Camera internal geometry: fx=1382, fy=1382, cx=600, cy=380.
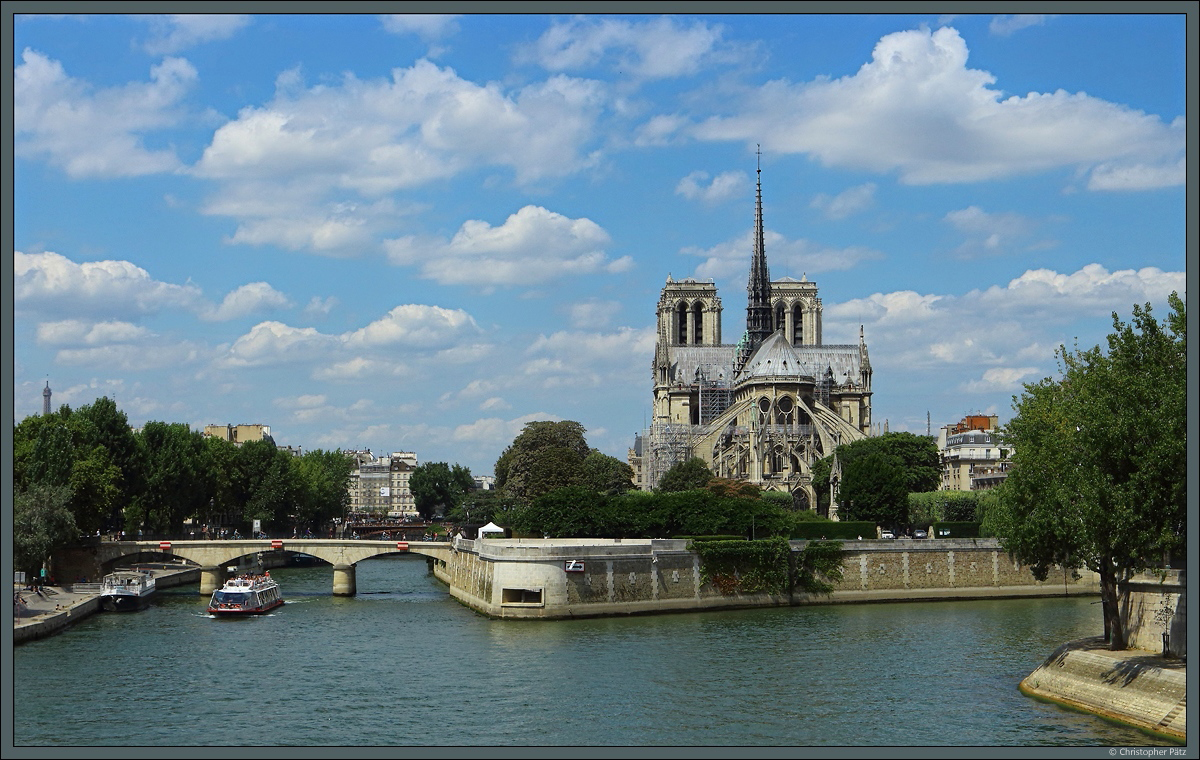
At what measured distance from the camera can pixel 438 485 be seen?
158250 millimetres

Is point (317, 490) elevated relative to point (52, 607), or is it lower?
elevated

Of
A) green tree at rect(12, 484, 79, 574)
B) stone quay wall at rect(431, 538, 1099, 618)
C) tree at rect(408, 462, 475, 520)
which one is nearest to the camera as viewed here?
green tree at rect(12, 484, 79, 574)

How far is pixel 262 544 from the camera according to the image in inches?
2635

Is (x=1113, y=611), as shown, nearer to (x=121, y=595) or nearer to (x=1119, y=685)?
(x=1119, y=685)

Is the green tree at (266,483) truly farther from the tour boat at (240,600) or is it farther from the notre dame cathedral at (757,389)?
the tour boat at (240,600)

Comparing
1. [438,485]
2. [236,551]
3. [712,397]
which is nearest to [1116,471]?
[236,551]

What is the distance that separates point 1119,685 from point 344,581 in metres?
42.7

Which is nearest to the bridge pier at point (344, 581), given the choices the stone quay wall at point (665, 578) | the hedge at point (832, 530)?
the stone quay wall at point (665, 578)

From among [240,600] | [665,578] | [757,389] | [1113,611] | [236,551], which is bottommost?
[240,600]

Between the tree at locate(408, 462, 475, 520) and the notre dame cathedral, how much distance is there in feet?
68.8

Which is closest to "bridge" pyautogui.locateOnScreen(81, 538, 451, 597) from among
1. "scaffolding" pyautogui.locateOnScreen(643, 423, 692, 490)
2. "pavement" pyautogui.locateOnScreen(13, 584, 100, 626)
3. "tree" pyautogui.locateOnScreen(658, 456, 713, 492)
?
"pavement" pyautogui.locateOnScreen(13, 584, 100, 626)

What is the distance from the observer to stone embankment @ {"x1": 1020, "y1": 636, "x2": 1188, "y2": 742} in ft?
95.5

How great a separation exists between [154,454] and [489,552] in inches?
1322

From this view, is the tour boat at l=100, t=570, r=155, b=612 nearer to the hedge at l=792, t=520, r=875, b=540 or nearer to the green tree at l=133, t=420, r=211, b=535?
the green tree at l=133, t=420, r=211, b=535
